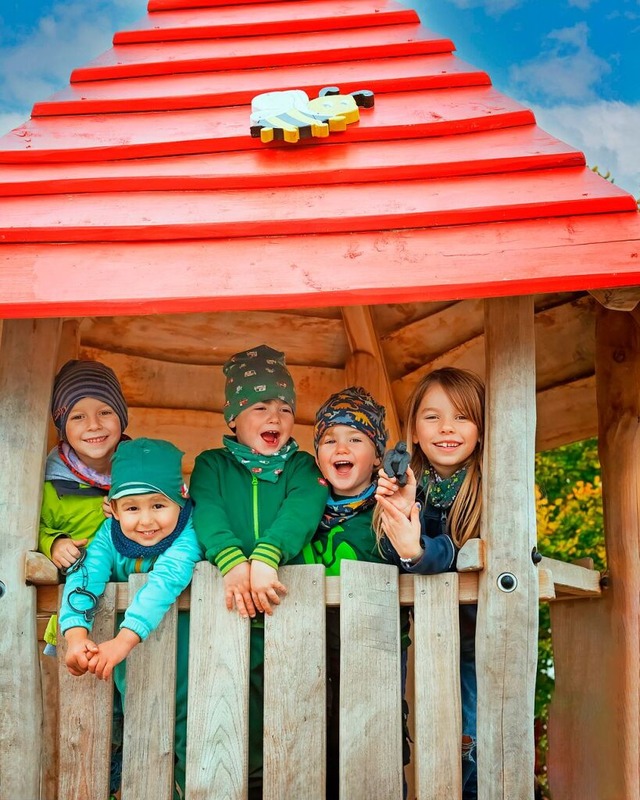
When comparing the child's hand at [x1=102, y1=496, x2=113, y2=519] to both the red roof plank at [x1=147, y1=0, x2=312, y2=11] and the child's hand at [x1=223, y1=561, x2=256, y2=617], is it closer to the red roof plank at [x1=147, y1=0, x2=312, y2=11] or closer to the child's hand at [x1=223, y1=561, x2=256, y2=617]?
the child's hand at [x1=223, y1=561, x2=256, y2=617]

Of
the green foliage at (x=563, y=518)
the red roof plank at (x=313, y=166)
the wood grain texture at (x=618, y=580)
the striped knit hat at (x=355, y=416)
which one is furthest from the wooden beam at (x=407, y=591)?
the green foliage at (x=563, y=518)

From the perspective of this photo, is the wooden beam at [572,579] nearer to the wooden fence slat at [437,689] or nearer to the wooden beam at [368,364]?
the wooden fence slat at [437,689]

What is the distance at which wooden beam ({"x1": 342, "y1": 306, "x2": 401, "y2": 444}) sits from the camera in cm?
619

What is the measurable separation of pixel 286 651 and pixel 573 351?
239 cm

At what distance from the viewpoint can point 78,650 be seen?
13.0 feet

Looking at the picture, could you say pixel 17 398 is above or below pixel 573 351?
below

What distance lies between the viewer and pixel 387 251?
4.11 metres

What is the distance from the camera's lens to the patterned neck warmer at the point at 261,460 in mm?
4609

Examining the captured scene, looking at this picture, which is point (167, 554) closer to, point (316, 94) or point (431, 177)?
point (431, 177)

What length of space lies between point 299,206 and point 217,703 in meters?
1.72

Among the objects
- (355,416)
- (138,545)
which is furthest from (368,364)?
(138,545)

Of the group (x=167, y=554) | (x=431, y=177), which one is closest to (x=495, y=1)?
(x=431, y=177)

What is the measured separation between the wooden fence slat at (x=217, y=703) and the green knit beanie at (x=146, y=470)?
0.46 metres

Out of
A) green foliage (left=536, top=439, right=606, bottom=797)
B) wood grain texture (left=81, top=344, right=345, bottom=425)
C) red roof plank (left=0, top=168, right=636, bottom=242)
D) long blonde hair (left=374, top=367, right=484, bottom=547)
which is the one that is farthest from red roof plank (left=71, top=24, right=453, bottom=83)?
green foliage (left=536, top=439, right=606, bottom=797)
